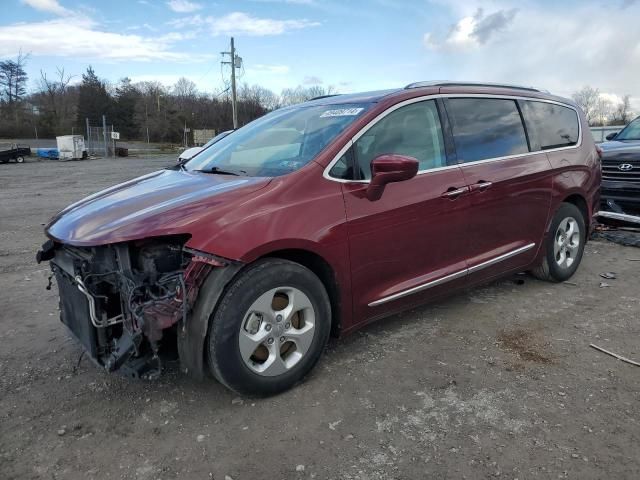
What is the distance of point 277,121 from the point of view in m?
4.00

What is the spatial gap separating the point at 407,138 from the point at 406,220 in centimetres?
60

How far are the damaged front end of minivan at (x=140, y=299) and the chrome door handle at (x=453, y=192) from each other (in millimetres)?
1698

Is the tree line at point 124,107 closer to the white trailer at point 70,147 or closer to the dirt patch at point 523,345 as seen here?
the white trailer at point 70,147

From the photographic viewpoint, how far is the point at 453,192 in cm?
363

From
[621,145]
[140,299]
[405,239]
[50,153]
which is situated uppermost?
[50,153]

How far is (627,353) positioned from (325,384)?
2086mm

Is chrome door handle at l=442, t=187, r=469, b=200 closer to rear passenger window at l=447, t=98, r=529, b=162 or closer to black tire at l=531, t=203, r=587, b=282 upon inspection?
rear passenger window at l=447, t=98, r=529, b=162

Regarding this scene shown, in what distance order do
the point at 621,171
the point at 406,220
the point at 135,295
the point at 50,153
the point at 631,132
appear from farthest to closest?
the point at 50,153
the point at 631,132
the point at 621,171
the point at 406,220
the point at 135,295

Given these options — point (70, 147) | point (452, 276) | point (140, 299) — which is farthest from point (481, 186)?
point (70, 147)

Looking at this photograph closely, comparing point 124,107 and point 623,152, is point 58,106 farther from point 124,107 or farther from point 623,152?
point 623,152

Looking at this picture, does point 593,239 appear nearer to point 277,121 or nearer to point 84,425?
point 277,121

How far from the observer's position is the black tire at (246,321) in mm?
2666

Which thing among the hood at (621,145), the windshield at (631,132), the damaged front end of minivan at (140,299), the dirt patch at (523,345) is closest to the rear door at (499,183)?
the dirt patch at (523,345)

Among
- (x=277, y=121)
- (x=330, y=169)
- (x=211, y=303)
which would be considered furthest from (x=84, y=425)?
(x=277, y=121)
